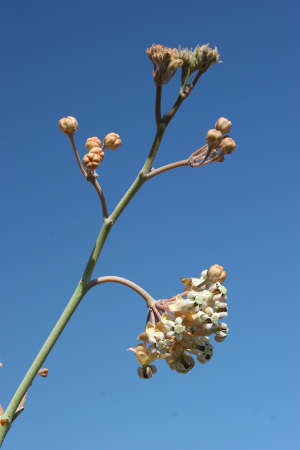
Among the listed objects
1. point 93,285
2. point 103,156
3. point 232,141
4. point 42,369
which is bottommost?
point 42,369

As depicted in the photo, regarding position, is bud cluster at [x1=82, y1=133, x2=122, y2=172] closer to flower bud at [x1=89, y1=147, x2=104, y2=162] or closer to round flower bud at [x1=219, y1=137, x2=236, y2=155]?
flower bud at [x1=89, y1=147, x2=104, y2=162]

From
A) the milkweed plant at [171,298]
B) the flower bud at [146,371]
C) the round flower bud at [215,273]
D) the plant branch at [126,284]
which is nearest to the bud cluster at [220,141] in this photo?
the milkweed plant at [171,298]

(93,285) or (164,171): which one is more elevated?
(164,171)

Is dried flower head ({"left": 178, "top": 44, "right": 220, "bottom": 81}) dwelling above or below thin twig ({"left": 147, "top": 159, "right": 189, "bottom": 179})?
above

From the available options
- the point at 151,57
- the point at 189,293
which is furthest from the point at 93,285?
the point at 151,57

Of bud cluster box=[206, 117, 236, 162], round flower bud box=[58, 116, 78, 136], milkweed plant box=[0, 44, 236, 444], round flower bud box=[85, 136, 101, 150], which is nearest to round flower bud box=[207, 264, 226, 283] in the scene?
milkweed plant box=[0, 44, 236, 444]

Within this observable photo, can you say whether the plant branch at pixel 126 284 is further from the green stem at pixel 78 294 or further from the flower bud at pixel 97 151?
the flower bud at pixel 97 151

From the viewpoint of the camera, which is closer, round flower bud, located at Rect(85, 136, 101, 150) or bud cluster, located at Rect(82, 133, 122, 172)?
bud cluster, located at Rect(82, 133, 122, 172)

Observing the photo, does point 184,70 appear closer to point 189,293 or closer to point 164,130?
point 164,130
